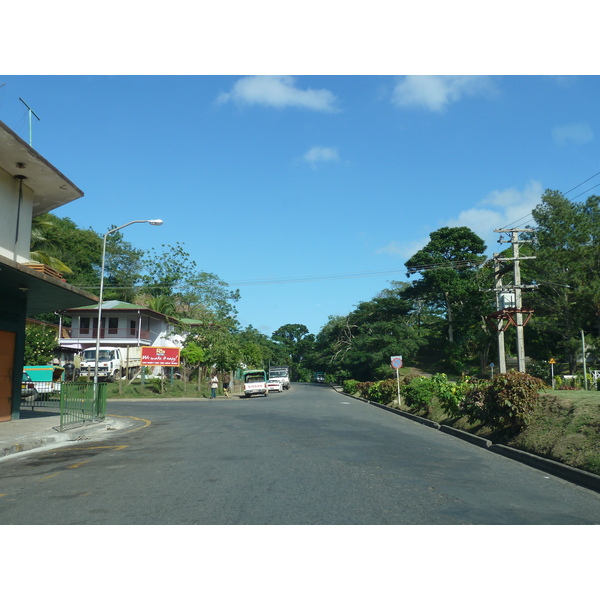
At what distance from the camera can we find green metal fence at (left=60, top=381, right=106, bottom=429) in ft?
51.0

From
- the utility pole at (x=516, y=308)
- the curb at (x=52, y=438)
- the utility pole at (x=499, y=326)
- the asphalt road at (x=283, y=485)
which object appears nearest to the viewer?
the asphalt road at (x=283, y=485)

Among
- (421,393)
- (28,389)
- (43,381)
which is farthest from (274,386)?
(421,393)

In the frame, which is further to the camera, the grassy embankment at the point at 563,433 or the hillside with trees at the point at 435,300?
the hillside with trees at the point at 435,300

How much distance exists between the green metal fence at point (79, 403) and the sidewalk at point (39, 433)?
0.24 m

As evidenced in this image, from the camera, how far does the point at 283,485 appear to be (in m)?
7.68

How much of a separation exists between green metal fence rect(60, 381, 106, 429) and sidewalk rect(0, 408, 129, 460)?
24 centimetres

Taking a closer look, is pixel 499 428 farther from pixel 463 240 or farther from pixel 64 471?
pixel 463 240

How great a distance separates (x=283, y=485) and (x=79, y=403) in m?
10.5

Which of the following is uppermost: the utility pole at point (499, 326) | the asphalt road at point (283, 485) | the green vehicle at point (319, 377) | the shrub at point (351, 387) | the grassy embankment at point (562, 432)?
the utility pole at point (499, 326)

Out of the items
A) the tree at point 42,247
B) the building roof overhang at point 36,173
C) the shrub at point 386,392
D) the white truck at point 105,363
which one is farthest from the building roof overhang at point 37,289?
the white truck at point 105,363

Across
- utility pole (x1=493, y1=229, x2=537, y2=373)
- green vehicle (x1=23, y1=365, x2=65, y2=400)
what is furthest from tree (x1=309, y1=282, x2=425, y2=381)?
green vehicle (x1=23, y1=365, x2=65, y2=400)

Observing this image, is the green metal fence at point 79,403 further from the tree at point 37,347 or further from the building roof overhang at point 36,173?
the tree at point 37,347

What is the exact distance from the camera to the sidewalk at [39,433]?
12.5 meters

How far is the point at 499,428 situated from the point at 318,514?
28.3 ft
